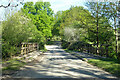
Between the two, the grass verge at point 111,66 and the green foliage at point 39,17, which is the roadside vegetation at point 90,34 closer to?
→ the grass verge at point 111,66

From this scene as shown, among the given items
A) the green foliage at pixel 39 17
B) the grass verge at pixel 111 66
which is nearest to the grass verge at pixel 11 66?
the grass verge at pixel 111 66

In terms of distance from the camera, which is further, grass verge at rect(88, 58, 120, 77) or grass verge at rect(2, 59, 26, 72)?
grass verge at rect(2, 59, 26, 72)

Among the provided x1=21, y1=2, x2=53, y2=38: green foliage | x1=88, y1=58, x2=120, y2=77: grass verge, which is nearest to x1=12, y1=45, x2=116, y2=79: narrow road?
x1=88, y1=58, x2=120, y2=77: grass verge

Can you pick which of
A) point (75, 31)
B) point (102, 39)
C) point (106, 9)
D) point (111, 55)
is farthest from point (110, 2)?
point (75, 31)

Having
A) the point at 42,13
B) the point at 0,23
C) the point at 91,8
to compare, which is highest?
the point at 42,13

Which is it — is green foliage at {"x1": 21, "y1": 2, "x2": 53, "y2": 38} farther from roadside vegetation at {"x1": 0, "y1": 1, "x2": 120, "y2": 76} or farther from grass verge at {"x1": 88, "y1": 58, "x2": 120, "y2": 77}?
grass verge at {"x1": 88, "y1": 58, "x2": 120, "y2": 77}

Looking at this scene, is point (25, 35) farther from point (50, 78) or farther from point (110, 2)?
point (50, 78)

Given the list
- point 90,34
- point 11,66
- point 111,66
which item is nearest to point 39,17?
point 90,34

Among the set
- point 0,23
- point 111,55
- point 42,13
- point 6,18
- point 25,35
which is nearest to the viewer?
point 0,23

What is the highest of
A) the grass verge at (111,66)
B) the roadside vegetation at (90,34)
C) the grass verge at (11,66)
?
the roadside vegetation at (90,34)

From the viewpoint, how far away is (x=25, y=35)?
60.9 feet

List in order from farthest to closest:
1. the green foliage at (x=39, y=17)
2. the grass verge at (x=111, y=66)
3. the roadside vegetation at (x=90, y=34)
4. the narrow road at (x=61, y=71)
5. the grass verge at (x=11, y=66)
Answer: the green foliage at (x=39, y=17)
the roadside vegetation at (x=90, y=34)
the grass verge at (x=11, y=66)
the grass verge at (x=111, y=66)
the narrow road at (x=61, y=71)

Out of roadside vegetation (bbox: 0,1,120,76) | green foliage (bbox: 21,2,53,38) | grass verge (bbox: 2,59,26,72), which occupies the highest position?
green foliage (bbox: 21,2,53,38)

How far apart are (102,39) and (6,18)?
13.4 metres
